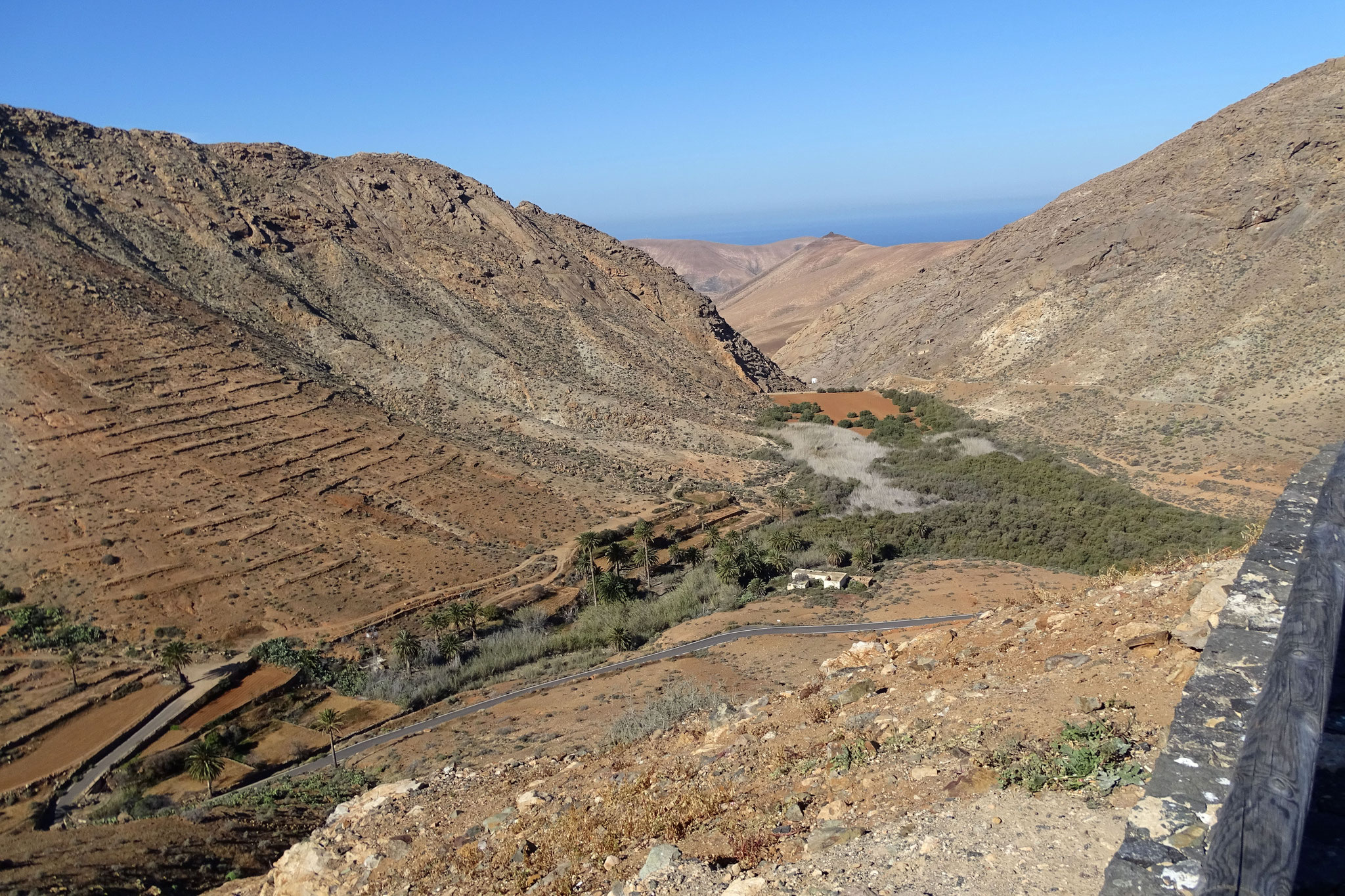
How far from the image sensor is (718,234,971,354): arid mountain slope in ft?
331

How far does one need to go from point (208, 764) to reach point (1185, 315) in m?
52.6

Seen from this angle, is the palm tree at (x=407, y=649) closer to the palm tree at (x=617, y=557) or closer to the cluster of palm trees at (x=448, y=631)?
the cluster of palm trees at (x=448, y=631)

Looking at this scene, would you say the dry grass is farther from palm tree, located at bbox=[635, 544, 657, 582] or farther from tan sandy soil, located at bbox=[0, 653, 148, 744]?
tan sandy soil, located at bbox=[0, 653, 148, 744]

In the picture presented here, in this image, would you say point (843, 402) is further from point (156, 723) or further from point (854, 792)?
point (854, 792)

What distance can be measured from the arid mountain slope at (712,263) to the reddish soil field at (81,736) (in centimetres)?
15300

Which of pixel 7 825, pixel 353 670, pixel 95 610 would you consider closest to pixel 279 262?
pixel 95 610

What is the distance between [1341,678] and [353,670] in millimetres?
24970

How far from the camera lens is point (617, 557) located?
31.2m

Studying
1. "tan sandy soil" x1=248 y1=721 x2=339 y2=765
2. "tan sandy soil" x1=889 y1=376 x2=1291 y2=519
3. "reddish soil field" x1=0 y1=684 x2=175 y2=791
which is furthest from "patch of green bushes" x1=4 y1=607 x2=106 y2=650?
"tan sandy soil" x1=889 y1=376 x2=1291 y2=519

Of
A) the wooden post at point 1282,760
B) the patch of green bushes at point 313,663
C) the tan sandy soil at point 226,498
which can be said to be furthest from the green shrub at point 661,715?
the tan sandy soil at point 226,498

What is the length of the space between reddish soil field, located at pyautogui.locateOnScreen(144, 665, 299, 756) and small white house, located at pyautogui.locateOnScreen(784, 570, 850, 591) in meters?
16.2

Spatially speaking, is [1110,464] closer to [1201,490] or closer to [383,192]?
[1201,490]

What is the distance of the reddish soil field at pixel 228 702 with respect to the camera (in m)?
20.9

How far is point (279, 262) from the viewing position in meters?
48.2
